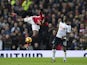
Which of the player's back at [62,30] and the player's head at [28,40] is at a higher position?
the player's back at [62,30]

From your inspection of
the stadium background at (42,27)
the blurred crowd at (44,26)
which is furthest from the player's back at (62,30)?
the blurred crowd at (44,26)

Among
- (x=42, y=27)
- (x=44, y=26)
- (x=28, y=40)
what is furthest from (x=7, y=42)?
(x=44, y=26)

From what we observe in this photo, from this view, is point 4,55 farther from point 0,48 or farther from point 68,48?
point 68,48

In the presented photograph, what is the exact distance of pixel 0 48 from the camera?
79.4 ft

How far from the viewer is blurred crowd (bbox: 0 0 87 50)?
24.5m

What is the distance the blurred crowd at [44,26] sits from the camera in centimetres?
2453

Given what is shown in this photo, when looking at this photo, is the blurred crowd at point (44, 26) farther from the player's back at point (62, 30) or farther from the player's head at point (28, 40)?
the player's back at point (62, 30)

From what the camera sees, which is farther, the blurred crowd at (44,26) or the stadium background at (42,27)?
the blurred crowd at (44,26)

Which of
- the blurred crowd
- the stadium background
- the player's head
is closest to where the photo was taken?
the stadium background

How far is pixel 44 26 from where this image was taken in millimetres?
24875

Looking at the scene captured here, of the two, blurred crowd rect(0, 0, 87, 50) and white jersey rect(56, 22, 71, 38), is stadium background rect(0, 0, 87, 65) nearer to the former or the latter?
blurred crowd rect(0, 0, 87, 50)

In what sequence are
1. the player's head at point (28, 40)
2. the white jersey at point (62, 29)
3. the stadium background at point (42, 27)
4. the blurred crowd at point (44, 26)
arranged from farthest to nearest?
the blurred crowd at point (44, 26), the player's head at point (28, 40), the stadium background at point (42, 27), the white jersey at point (62, 29)

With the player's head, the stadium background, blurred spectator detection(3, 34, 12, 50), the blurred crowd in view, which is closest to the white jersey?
the stadium background

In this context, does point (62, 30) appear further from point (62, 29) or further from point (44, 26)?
point (44, 26)
